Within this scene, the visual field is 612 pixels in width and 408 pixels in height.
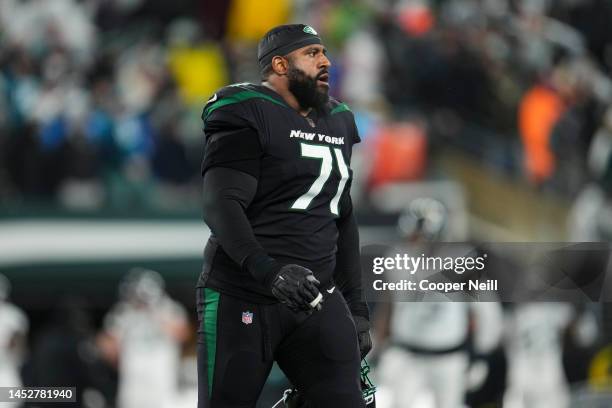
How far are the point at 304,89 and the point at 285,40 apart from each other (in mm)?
169

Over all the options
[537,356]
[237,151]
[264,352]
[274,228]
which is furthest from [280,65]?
[537,356]

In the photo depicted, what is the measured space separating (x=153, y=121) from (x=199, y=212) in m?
0.92

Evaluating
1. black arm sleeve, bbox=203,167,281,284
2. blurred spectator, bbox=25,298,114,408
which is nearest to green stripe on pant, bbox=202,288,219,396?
black arm sleeve, bbox=203,167,281,284

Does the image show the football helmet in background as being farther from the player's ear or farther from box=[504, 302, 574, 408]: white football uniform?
the player's ear

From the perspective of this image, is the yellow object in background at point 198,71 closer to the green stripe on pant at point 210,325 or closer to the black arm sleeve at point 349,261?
the black arm sleeve at point 349,261

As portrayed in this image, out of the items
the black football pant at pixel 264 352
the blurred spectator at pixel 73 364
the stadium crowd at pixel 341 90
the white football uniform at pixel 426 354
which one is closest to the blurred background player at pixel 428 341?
the white football uniform at pixel 426 354

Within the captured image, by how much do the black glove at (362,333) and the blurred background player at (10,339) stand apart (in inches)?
231

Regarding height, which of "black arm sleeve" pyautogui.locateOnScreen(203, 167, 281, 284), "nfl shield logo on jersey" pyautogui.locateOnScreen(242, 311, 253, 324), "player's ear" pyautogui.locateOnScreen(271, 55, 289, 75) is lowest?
"nfl shield logo on jersey" pyautogui.locateOnScreen(242, 311, 253, 324)

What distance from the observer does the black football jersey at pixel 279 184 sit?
3699 mm

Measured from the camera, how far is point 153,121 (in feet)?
34.9

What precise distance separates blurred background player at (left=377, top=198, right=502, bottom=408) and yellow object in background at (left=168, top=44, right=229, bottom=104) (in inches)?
169

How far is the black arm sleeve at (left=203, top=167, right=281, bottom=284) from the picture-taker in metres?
3.53

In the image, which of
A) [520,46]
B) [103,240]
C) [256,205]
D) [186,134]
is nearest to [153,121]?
[186,134]

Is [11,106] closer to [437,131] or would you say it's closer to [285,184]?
[437,131]
